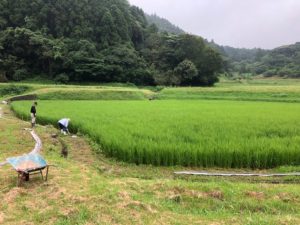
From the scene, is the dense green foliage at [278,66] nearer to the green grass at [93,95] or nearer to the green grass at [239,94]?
the green grass at [239,94]

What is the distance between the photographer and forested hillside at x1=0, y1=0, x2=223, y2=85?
4603 centimetres

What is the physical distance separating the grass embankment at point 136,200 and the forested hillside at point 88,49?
130ft

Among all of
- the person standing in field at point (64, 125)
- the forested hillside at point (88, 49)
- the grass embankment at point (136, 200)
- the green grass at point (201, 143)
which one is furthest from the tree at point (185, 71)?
the grass embankment at point (136, 200)

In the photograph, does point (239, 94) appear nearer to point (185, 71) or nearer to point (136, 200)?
point (185, 71)

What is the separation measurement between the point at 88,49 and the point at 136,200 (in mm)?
44892

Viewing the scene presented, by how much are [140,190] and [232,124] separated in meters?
7.74

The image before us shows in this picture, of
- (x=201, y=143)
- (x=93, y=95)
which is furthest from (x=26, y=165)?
(x=93, y=95)

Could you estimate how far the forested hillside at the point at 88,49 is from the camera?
46031 millimetres

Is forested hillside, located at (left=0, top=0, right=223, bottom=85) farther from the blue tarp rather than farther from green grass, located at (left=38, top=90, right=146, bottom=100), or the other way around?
the blue tarp

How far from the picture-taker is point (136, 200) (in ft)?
20.2

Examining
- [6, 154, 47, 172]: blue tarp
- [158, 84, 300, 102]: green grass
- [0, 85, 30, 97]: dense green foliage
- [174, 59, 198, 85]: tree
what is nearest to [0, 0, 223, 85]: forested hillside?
[174, 59, 198, 85]: tree

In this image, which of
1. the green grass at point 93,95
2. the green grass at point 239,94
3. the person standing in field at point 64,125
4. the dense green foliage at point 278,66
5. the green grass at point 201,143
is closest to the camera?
the green grass at point 201,143

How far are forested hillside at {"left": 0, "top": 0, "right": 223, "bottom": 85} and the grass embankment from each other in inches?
1560

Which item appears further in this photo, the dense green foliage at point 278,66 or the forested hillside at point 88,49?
the dense green foliage at point 278,66
